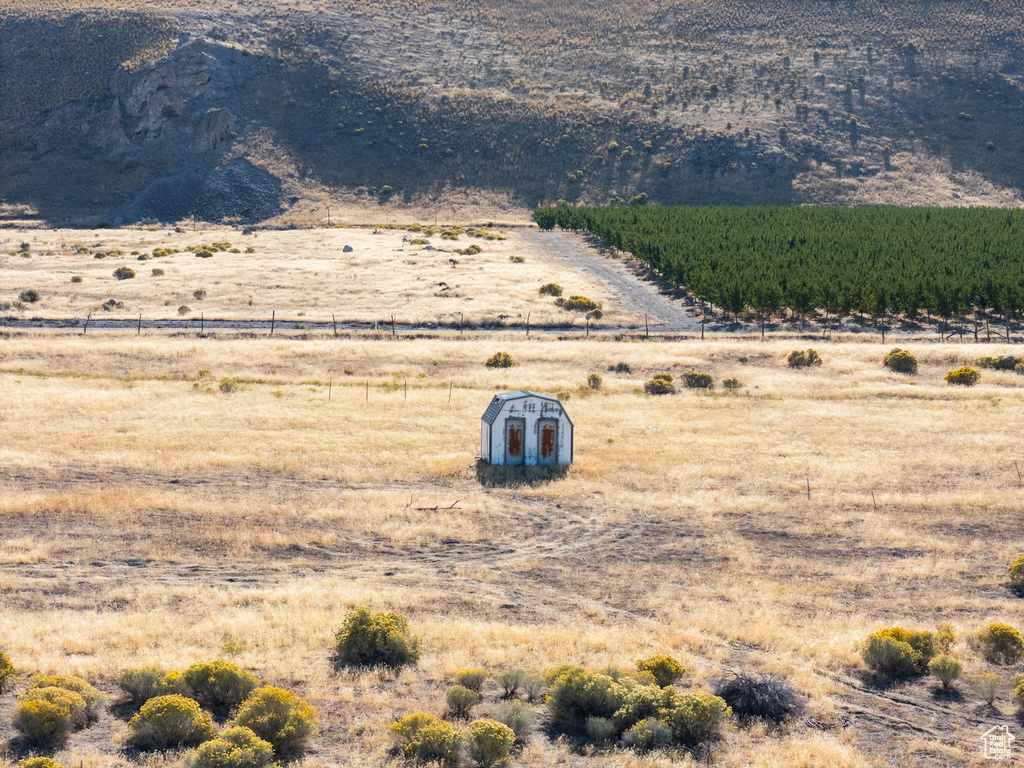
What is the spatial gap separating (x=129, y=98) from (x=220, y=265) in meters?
67.1

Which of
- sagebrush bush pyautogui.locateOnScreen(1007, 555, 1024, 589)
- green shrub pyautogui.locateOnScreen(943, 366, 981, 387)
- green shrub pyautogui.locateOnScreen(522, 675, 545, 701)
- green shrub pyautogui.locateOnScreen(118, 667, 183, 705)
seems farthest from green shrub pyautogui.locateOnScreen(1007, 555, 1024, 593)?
green shrub pyautogui.locateOnScreen(943, 366, 981, 387)

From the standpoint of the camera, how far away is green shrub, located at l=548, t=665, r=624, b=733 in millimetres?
13930

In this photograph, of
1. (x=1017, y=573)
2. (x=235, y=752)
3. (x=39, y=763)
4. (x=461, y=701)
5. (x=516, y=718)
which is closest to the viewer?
(x=39, y=763)

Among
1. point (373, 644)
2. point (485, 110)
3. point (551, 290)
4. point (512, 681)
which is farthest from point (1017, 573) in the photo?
point (485, 110)

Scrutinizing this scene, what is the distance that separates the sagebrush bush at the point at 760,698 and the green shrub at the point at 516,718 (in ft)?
10.9

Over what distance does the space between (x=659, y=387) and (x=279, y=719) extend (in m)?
30.8

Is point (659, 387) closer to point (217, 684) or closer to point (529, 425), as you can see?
point (529, 425)

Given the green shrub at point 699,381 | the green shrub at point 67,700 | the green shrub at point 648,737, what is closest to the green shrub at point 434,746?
the green shrub at point 648,737

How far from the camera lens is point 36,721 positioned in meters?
12.5

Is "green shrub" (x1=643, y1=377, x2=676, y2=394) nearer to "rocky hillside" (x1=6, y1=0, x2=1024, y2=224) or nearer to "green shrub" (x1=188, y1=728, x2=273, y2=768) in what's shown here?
"green shrub" (x1=188, y1=728, x2=273, y2=768)

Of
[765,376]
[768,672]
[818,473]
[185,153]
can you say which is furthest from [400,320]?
[185,153]

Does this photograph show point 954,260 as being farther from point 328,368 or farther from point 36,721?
point 36,721

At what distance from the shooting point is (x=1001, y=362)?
45.8 meters

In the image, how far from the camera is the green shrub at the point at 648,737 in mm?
13180
